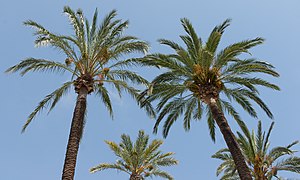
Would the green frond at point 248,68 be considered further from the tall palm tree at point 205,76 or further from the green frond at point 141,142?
the green frond at point 141,142

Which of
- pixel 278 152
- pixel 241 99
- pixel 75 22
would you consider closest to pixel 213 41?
pixel 241 99

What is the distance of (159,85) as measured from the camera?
2022 centimetres

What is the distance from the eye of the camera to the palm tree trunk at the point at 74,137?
15109mm

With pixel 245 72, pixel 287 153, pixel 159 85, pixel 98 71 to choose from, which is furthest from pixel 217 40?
pixel 287 153

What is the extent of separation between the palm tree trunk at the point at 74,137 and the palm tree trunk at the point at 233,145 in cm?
619

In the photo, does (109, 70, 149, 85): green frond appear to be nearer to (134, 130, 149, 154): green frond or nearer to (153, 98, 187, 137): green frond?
(153, 98, 187, 137): green frond

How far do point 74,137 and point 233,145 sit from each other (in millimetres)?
7004

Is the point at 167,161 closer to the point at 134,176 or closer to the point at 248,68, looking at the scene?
the point at 134,176

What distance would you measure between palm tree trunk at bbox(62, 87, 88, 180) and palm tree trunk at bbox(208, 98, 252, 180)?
619 centimetres

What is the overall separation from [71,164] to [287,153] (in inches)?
643

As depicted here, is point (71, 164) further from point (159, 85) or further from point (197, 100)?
point (197, 100)

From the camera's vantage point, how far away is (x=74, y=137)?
637 inches

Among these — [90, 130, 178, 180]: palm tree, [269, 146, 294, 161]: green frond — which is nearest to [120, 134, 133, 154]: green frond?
[90, 130, 178, 180]: palm tree

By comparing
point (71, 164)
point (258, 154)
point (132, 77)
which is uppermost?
point (132, 77)
